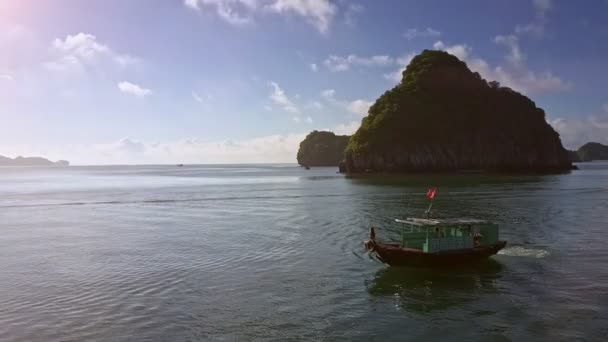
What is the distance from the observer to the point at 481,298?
67.1 ft

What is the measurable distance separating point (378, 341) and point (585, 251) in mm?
21112

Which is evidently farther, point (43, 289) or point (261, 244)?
point (261, 244)

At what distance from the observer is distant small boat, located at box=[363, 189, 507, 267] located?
25078 mm

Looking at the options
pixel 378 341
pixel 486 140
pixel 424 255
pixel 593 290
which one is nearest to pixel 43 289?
pixel 378 341

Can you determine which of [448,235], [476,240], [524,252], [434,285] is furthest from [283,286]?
[524,252]

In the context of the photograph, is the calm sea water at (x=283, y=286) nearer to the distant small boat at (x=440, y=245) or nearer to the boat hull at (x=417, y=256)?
the boat hull at (x=417, y=256)

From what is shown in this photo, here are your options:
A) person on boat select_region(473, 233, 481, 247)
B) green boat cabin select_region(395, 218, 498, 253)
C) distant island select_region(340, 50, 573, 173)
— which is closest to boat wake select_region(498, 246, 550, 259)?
green boat cabin select_region(395, 218, 498, 253)

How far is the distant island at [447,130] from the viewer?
160m

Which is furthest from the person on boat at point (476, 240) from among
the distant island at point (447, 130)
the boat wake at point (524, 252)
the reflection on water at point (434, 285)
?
the distant island at point (447, 130)

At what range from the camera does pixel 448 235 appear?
27625 millimetres

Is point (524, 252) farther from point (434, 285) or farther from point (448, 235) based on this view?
point (434, 285)

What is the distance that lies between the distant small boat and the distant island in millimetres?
130084

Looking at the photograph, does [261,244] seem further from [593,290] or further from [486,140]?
[486,140]

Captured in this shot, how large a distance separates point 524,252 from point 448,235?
250 inches
